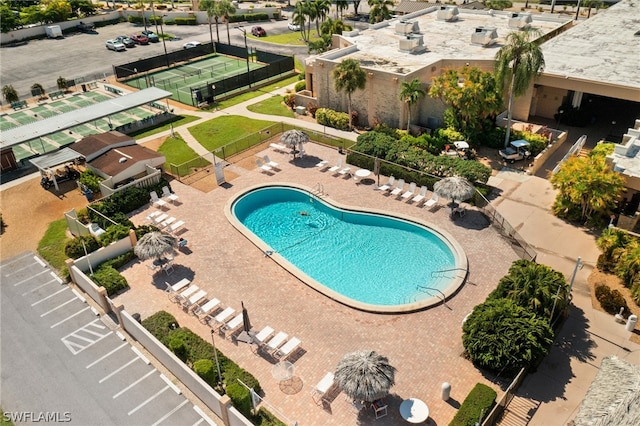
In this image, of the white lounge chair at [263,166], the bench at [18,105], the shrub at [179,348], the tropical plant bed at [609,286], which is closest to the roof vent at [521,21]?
the white lounge chair at [263,166]

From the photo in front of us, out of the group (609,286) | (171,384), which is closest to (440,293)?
(609,286)

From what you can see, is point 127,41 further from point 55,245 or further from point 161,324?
point 161,324

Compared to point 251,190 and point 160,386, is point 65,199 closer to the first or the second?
point 251,190

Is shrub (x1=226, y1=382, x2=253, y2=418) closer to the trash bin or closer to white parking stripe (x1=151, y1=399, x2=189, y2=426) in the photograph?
white parking stripe (x1=151, y1=399, x2=189, y2=426)

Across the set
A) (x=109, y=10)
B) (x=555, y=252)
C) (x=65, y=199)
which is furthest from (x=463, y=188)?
(x=109, y=10)

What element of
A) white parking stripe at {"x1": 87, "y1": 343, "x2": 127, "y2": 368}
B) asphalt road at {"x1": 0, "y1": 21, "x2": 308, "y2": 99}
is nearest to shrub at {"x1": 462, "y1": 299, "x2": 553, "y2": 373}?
white parking stripe at {"x1": 87, "y1": 343, "x2": 127, "y2": 368}

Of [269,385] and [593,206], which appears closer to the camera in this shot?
[269,385]

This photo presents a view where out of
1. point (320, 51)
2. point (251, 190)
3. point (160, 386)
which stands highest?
point (320, 51)
